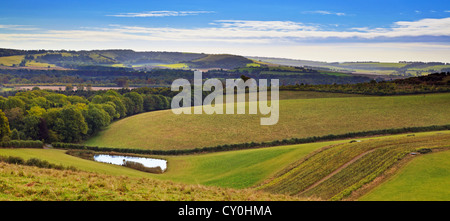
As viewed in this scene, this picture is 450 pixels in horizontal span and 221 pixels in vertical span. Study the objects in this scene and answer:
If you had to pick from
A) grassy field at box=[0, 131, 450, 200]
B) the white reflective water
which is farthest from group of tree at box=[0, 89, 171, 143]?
grassy field at box=[0, 131, 450, 200]

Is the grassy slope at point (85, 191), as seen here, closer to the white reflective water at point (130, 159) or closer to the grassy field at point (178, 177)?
the grassy field at point (178, 177)

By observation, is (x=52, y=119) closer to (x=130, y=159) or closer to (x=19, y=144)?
(x=19, y=144)

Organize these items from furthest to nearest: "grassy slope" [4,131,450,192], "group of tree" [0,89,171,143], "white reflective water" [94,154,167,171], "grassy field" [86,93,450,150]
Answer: "group of tree" [0,89,171,143] < "grassy field" [86,93,450,150] < "white reflective water" [94,154,167,171] < "grassy slope" [4,131,450,192]

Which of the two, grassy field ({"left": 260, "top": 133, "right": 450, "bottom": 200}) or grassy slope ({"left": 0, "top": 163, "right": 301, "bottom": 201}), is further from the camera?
grassy field ({"left": 260, "top": 133, "right": 450, "bottom": 200})

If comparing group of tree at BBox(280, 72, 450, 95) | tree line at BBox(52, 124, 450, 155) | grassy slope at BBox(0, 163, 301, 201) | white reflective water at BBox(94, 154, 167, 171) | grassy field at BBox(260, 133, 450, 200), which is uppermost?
group of tree at BBox(280, 72, 450, 95)

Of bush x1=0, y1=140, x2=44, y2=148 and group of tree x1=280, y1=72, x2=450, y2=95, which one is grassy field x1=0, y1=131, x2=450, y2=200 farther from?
group of tree x1=280, y1=72, x2=450, y2=95

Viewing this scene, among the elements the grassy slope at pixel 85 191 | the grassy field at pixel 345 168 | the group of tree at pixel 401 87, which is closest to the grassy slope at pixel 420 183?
the grassy field at pixel 345 168
